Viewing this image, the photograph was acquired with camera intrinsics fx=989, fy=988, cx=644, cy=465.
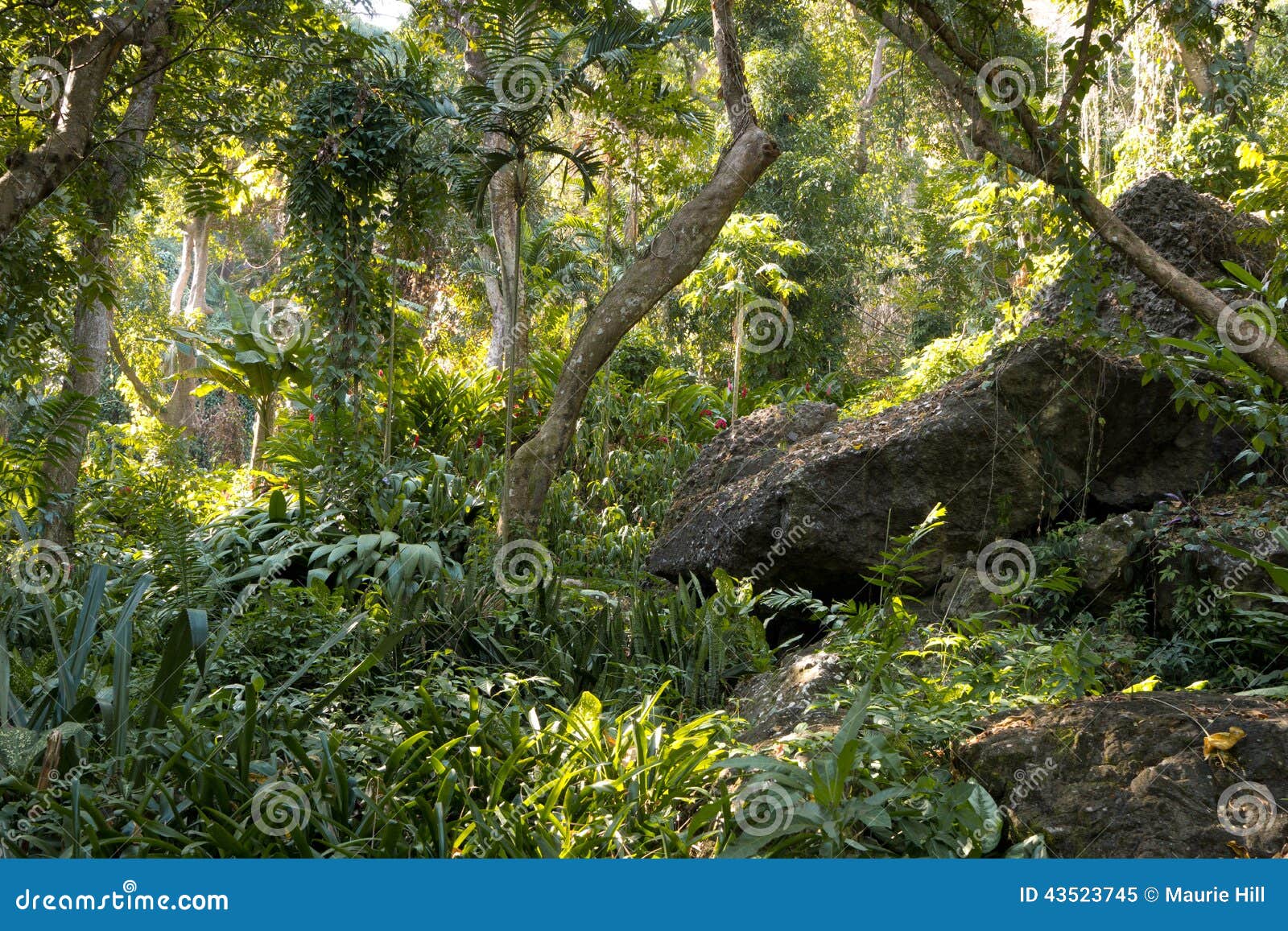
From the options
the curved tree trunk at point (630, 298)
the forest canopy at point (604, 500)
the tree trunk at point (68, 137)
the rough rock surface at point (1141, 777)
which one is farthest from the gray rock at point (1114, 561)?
the tree trunk at point (68, 137)

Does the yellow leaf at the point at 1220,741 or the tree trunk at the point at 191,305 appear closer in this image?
the yellow leaf at the point at 1220,741

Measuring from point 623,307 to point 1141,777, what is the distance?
364 cm

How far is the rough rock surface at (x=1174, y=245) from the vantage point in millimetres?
5285

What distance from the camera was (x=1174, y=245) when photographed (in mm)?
5336

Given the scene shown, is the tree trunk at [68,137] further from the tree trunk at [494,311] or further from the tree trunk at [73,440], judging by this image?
the tree trunk at [494,311]

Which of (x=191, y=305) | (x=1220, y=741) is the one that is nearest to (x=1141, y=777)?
(x=1220, y=741)

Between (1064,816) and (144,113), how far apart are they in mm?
5505

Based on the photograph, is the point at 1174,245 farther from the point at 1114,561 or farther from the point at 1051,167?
the point at 1114,561

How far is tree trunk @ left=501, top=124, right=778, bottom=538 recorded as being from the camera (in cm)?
535

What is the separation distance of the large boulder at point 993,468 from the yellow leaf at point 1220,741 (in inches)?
91.5

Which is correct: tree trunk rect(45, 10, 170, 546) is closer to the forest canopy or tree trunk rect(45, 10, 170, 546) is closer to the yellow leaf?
the forest canopy

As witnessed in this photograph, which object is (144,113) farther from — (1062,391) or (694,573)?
(1062,391)

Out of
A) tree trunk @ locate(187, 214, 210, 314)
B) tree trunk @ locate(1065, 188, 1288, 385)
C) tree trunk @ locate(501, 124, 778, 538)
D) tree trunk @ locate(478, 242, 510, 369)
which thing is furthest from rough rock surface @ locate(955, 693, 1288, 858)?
tree trunk @ locate(187, 214, 210, 314)

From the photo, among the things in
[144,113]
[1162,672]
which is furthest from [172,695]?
[144,113]
